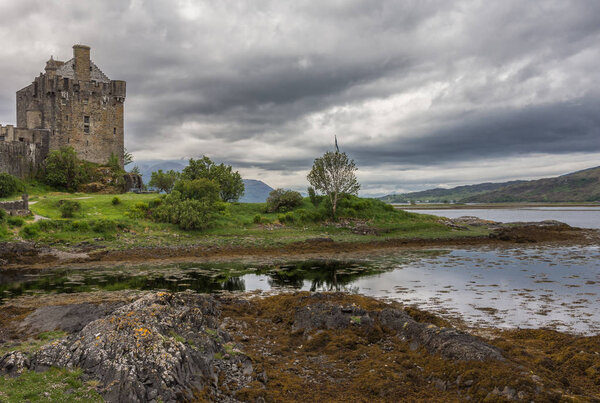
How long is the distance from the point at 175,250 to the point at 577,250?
39.8 m

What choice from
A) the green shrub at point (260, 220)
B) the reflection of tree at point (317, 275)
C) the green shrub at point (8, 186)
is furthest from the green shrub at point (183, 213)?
the reflection of tree at point (317, 275)

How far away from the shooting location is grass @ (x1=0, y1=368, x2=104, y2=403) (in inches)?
276

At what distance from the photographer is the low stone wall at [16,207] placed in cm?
3687

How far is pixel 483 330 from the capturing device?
13625 millimetres

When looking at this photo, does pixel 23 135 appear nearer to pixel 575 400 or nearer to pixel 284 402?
pixel 284 402

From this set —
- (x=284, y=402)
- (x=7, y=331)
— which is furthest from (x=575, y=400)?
(x=7, y=331)

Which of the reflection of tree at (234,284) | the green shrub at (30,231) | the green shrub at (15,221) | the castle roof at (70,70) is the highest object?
the castle roof at (70,70)

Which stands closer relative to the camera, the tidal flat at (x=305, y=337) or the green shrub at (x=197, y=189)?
the tidal flat at (x=305, y=337)

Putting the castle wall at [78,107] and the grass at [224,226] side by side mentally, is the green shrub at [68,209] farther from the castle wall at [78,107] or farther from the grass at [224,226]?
the castle wall at [78,107]

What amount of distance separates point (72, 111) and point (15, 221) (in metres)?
32.9

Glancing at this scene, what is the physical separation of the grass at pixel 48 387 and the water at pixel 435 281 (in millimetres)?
13220

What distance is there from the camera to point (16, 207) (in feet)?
123

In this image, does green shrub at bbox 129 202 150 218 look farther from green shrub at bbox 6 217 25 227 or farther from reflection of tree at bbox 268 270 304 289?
reflection of tree at bbox 268 270 304 289

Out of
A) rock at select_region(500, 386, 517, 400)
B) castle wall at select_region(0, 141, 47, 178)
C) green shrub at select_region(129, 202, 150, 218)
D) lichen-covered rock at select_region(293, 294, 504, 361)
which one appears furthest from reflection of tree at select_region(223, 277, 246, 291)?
castle wall at select_region(0, 141, 47, 178)
